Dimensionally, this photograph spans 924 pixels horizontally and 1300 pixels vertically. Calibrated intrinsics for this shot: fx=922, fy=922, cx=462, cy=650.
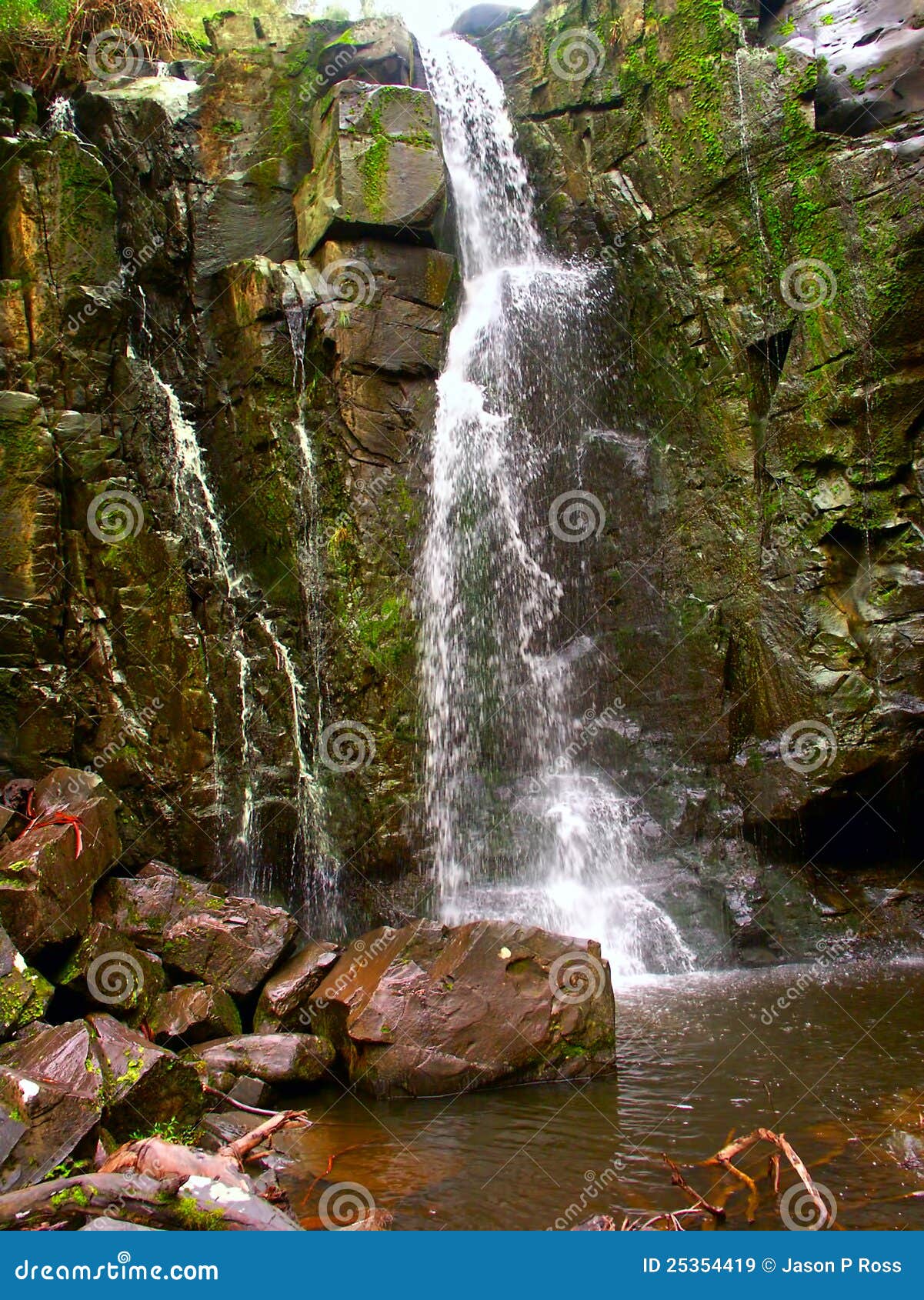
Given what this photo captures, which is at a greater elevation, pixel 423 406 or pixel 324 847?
pixel 423 406

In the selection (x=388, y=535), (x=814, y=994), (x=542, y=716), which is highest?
(x=388, y=535)

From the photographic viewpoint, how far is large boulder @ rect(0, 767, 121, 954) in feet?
19.9

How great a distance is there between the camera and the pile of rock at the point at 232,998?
514 cm

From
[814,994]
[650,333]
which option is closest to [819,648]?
[814,994]

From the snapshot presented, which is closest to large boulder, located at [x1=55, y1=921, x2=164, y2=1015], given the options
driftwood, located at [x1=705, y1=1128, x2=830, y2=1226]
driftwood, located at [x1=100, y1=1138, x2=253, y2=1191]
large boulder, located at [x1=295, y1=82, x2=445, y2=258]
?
driftwood, located at [x1=100, y1=1138, x2=253, y2=1191]

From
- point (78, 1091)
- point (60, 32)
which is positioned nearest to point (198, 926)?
point (78, 1091)

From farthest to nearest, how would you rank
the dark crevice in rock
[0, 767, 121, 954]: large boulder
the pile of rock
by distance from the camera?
the dark crevice in rock, [0, 767, 121, 954]: large boulder, the pile of rock

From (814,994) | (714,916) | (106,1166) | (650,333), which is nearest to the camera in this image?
(106,1166)

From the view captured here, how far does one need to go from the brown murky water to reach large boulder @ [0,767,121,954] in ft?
6.94

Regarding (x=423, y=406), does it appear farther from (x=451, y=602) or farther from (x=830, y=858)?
(x=830, y=858)

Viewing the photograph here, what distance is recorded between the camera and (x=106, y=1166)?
4211 millimetres

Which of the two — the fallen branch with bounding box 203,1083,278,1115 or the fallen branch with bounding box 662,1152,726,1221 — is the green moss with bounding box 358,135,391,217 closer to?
the fallen branch with bounding box 203,1083,278,1115

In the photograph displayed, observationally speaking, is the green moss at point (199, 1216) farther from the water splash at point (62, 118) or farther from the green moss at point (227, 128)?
the green moss at point (227, 128)

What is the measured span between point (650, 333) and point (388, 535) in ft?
14.8
